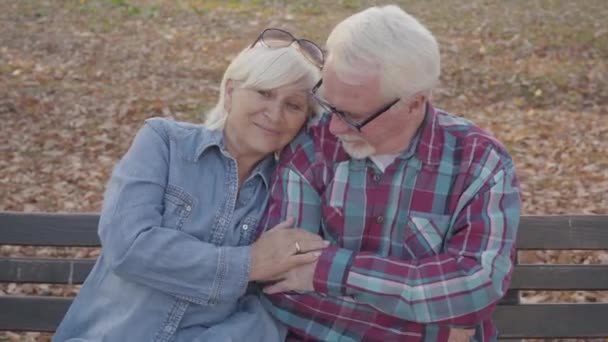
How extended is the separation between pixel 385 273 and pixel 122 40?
938 centimetres

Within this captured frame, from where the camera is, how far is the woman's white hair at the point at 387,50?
115 inches

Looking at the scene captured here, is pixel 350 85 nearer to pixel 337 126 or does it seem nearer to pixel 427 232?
pixel 337 126

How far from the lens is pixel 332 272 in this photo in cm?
303

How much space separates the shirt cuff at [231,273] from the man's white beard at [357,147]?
0.50 m

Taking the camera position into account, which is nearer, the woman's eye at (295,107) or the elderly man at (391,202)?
the elderly man at (391,202)

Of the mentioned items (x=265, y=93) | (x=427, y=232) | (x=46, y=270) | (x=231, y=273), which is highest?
(x=265, y=93)

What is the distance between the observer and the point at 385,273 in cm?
299

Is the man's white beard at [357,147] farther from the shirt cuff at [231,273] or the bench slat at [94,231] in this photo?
the bench slat at [94,231]

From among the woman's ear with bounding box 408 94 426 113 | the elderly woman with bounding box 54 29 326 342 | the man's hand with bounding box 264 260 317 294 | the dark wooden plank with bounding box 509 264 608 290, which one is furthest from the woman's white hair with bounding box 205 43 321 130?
the dark wooden plank with bounding box 509 264 608 290

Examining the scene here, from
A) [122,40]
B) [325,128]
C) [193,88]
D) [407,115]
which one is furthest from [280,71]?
[122,40]

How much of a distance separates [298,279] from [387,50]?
819 mm

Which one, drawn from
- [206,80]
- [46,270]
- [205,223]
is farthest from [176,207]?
[206,80]

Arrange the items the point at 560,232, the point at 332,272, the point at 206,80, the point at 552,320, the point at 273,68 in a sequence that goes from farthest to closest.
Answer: the point at 206,80, the point at 552,320, the point at 560,232, the point at 273,68, the point at 332,272

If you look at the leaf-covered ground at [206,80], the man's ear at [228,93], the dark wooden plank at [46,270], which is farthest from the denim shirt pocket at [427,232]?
the leaf-covered ground at [206,80]
